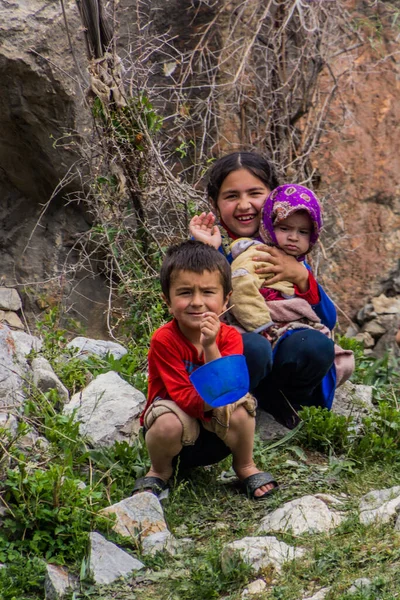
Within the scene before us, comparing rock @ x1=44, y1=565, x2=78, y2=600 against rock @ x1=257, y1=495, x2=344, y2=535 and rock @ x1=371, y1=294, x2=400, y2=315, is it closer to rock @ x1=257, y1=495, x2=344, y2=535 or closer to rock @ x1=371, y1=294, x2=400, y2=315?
rock @ x1=257, y1=495, x2=344, y2=535

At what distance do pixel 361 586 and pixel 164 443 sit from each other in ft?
3.47

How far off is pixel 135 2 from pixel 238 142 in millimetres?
1213

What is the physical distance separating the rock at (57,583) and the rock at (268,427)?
5.02ft

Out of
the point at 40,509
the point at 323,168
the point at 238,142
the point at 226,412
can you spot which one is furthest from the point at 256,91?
the point at 40,509

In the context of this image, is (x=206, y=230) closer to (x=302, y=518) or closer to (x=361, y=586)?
(x=302, y=518)

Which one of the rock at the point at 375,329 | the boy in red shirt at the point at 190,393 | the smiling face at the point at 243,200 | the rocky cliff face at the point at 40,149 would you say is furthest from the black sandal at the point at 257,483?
the rock at the point at 375,329

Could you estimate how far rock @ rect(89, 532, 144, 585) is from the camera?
3.05 meters

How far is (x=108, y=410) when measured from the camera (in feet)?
13.7

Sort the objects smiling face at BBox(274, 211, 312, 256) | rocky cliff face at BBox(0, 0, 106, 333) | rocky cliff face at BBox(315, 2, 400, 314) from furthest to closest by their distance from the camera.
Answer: rocky cliff face at BBox(315, 2, 400, 314) < rocky cliff face at BBox(0, 0, 106, 333) < smiling face at BBox(274, 211, 312, 256)

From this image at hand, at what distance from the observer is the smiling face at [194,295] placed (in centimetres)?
358

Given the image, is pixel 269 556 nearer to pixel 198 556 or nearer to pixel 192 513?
pixel 198 556

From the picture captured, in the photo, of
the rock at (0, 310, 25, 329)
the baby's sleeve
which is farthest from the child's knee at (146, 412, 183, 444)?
the rock at (0, 310, 25, 329)

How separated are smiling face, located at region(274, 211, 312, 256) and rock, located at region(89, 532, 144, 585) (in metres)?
1.72

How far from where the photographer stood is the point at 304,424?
14.1 feet
